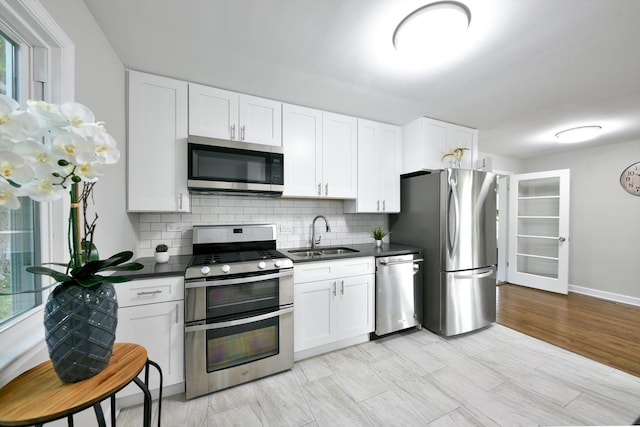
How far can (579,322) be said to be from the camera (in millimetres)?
3014

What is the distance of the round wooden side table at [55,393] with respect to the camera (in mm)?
624

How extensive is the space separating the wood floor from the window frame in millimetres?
Result: 4024

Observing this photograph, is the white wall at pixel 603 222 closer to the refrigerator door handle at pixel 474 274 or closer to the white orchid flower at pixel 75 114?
the refrigerator door handle at pixel 474 274

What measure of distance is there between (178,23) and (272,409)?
2.61 metres

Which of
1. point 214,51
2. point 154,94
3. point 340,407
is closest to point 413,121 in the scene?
point 214,51

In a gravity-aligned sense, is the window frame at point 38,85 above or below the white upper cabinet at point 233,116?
below

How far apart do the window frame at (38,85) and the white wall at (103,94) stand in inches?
4.3

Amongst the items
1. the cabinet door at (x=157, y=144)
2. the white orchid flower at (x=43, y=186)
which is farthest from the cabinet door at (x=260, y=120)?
the white orchid flower at (x=43, y=186)

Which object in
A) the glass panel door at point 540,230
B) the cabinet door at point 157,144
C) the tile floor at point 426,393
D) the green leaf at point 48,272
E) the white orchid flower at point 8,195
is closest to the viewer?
the white orchid flower at point 8,195

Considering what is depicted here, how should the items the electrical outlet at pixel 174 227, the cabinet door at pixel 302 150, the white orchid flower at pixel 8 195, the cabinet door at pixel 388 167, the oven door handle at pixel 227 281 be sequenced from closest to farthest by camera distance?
the white orchid flower at pixel 8 195 < the oven door handle at pixel 227 281 < the electrical outlet at pixel 174 227 < the cabinet door at pixel 302 150 < the cabinet door at pixel 388 167

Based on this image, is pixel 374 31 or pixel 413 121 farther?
pixel 413 121

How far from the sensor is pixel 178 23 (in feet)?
4.82

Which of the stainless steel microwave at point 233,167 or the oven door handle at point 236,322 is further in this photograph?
the stainless steel microwave at point 233,167

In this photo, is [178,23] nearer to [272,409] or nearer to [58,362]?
[58,362]
